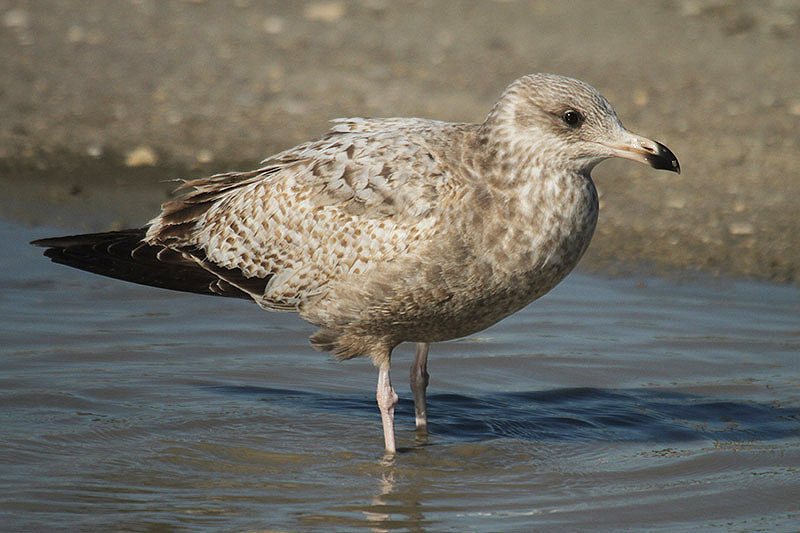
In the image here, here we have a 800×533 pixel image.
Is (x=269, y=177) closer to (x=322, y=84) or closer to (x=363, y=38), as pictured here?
(x=322, y=84)

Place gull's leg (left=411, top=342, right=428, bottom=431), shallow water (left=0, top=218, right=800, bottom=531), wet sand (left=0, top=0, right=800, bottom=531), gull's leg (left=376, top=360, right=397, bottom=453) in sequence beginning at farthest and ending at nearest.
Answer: gull's leg (left=411, top=342, right=428, bottom=431) < gull's leg (left=376, top=360, right=397, bottom=453) < wet sand (left=0, top=0, right=800, bottom=531) < shallow water (left=0, top=218, right=800, bottom=531)

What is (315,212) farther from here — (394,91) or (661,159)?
(394,91)

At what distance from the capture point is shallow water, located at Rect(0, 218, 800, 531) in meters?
5.53

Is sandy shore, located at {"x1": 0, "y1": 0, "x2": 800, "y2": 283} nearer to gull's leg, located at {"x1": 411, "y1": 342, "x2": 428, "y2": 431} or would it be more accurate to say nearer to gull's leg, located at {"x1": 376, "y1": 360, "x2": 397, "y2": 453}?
gull's leg, located at {"x1": 411, "y1": 342, "x2": 428, "y2": 431}

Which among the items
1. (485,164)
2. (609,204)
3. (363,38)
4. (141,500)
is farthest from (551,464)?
(363,38)

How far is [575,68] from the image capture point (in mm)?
12883

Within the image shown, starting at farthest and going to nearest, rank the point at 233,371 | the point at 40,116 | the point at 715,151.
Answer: the point at 40,116
the point at 715,151
the point at 233,371

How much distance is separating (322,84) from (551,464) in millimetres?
7447

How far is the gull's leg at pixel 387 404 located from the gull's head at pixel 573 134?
1449 mm

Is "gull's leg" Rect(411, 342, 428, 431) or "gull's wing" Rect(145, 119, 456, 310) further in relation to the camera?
"gull's leg" Rect(411, 342, 428, 431)

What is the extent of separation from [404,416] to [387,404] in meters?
0.64

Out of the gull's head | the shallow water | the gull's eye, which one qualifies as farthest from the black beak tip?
the shallow water

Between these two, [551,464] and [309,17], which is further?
[309,17]

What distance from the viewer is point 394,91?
12.5 metres
